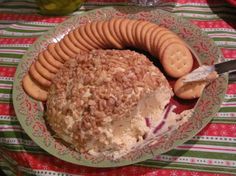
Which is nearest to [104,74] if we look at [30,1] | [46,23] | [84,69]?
[84,69]

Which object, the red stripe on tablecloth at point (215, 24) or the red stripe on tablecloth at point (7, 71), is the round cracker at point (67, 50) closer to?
the red stripe on tablecloth at point (7, 71)

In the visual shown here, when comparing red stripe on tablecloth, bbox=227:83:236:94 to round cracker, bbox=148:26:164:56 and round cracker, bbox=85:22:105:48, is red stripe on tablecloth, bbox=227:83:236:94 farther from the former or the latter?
round cracker, bbox=85:22:105:48

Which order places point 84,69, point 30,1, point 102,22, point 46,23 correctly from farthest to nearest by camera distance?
point 30,1
point 46,23
point 102,22
point 84,69

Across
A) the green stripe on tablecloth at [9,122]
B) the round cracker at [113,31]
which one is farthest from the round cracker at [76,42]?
the green stripe on tablecloth at [9,122]

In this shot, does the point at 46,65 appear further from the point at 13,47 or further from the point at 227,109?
the point at 227,109

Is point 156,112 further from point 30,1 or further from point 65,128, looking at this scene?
point 30,1

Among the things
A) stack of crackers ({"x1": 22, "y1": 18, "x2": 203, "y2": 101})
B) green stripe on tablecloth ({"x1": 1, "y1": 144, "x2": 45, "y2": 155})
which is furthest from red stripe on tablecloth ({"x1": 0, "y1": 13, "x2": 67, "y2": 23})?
green stripe on tablecloth ({"x1": 1, "y1": 144, "x2": 45, "y2": 155})
